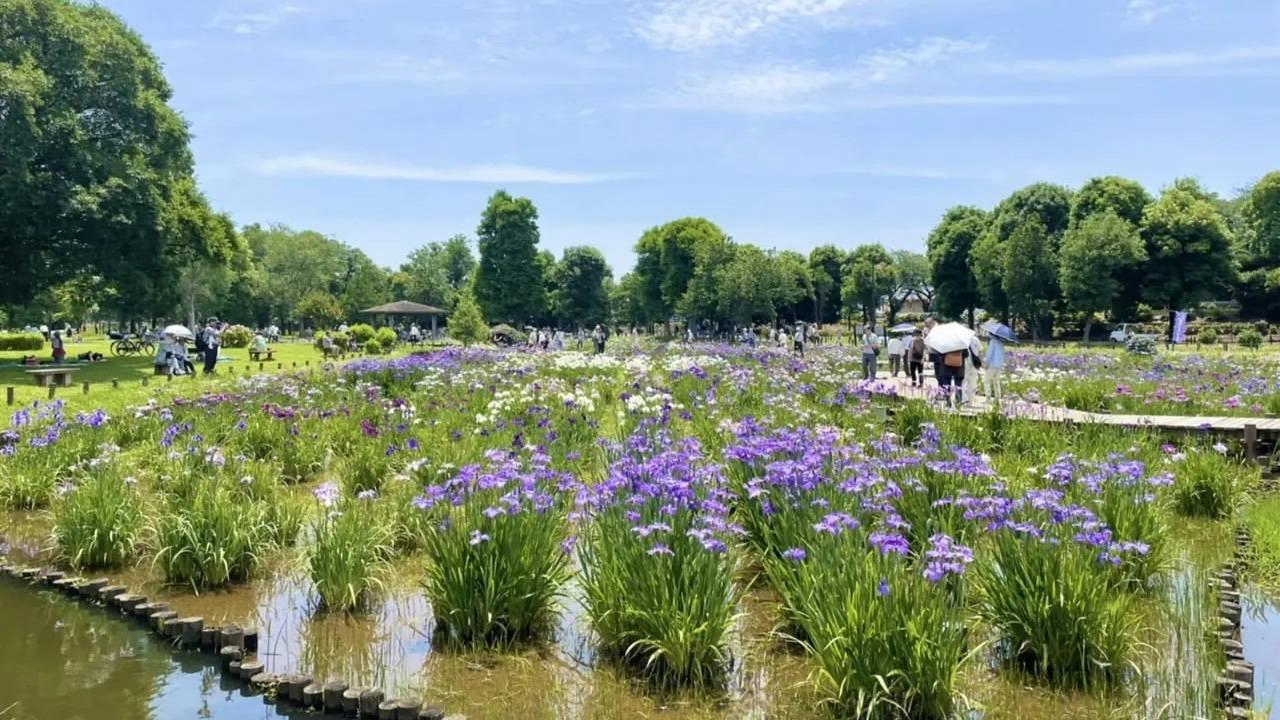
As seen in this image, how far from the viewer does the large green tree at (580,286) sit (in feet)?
291

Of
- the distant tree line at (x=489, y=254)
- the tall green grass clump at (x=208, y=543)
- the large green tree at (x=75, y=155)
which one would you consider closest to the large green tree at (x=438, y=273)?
the distant tree line at (x=489, y=254)

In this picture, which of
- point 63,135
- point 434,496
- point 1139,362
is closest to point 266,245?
point 63,135

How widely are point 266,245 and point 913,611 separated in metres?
96.9

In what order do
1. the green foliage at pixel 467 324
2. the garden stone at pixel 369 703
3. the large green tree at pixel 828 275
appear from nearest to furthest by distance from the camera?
the garden stone at pixel 369 703, the green foliage at pixel 467 324, the large green tree at pixel 828 275

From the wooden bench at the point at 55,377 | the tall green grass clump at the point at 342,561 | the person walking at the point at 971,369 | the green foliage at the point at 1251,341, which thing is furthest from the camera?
the green foliage at the point at 1251,341

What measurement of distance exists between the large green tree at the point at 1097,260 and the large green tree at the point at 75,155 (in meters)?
44.7

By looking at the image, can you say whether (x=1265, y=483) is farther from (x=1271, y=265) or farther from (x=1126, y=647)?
(x=1271, y=265)

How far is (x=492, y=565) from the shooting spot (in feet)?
18.1

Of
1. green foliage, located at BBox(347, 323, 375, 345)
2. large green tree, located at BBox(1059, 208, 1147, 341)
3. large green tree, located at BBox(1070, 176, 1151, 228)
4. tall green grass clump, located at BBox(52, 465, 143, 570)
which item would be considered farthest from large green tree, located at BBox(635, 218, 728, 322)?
tall green grass clump, located at BBox(52, 465, 143, 570)

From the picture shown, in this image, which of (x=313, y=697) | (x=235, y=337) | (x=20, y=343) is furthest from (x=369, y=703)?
(x=20, y=343)

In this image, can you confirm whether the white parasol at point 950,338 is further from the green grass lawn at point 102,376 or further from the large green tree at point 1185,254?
the large green tree at point 1185,254

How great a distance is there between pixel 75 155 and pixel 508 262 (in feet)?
156

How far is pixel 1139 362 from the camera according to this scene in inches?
854

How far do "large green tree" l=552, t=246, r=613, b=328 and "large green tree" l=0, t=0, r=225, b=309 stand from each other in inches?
2298
